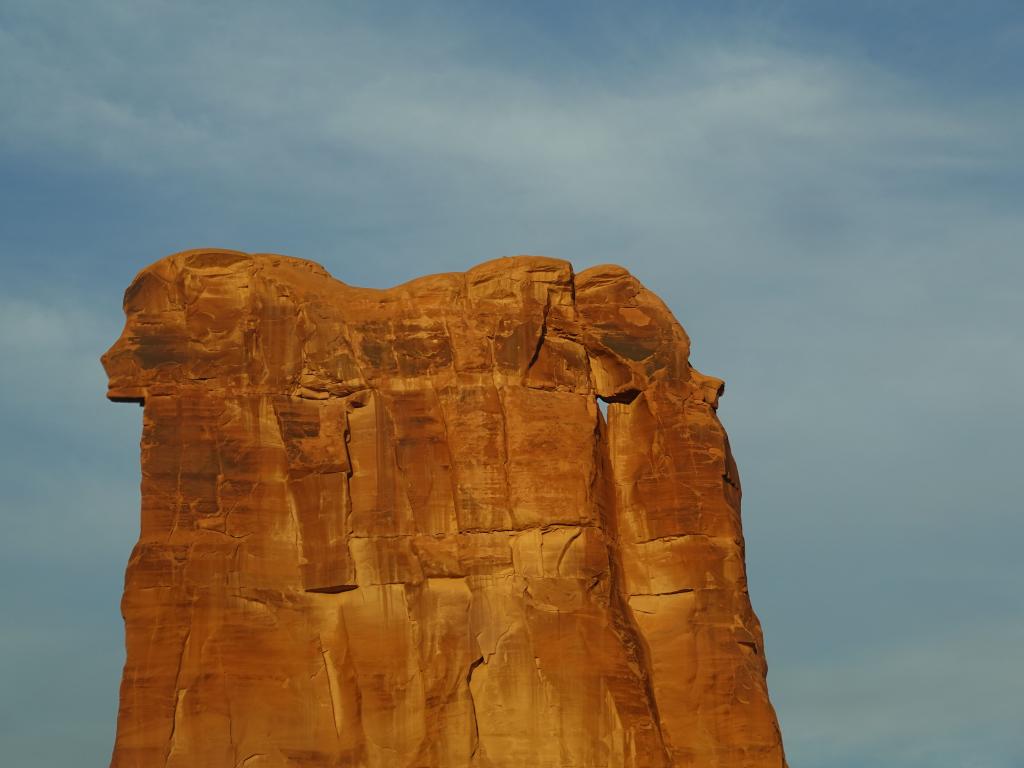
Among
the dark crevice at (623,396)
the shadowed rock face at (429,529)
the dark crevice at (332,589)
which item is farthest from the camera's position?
the dark crevice at (623,396)

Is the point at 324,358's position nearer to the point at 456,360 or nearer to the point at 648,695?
the point at 456,360

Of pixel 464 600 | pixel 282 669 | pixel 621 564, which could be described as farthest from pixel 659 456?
pixel 282 669

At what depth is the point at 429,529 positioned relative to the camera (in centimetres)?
5044

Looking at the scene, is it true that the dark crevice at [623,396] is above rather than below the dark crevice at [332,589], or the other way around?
above

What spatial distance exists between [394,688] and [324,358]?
302 inches

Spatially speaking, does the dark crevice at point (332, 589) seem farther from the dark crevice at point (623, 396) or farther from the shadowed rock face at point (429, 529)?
the dark crevice at point (623, 396)

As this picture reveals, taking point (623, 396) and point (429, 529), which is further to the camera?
point (623, 396)

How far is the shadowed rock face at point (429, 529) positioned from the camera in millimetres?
48969

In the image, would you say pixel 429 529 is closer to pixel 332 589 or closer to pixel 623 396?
pixel 332 589

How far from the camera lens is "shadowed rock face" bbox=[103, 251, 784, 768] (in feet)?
161

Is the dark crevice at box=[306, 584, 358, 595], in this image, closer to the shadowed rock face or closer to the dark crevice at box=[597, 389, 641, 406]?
the shadowed rock face

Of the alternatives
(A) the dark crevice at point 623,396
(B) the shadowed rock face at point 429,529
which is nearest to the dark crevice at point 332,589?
(B) the shadowed rock face at point 429,529

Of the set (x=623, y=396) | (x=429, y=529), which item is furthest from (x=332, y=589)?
(x=623, y=396)

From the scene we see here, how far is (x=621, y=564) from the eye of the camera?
51.4 metres
